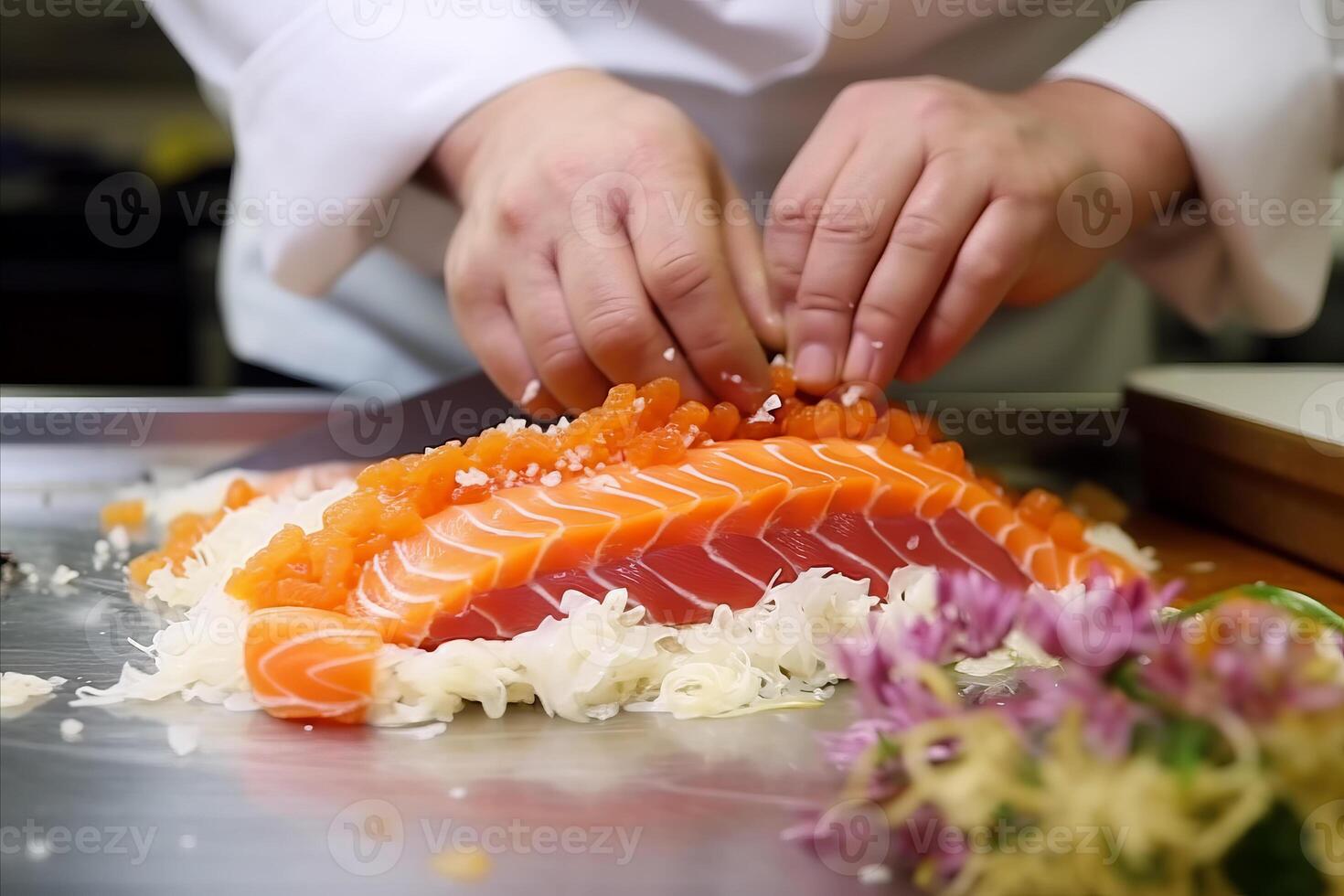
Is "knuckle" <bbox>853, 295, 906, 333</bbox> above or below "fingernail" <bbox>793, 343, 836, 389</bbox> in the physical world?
above

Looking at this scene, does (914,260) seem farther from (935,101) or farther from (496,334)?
(496,334)

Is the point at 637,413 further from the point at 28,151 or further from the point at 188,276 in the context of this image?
the point at 28,151

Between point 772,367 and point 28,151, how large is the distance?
4375mm

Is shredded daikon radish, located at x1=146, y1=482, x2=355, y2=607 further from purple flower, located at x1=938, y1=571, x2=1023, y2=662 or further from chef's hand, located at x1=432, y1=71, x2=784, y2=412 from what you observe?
purple flower, located at x1=938, y1=571, x2=1023, y2=662

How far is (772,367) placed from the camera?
1467 millimetres

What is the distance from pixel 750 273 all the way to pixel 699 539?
A: 377 mm

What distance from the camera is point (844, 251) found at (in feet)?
4.56

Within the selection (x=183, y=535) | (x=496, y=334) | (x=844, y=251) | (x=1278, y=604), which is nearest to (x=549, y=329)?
(x=496, y=334)

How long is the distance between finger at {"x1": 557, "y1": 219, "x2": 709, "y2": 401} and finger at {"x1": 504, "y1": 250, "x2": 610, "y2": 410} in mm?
21

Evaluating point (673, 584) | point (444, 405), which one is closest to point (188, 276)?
point (444, 405)

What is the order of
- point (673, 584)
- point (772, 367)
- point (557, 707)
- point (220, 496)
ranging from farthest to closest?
point (220, 496)
point (772, 367)
point (673, 584)
point (557, 707)

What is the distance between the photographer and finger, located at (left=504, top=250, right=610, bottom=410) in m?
1.44

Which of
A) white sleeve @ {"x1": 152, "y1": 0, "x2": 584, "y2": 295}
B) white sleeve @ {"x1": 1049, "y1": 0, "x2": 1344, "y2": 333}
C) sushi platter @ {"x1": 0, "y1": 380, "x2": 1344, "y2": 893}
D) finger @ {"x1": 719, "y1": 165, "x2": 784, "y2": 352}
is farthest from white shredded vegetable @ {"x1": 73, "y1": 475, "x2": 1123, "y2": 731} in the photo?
white sleeve @ {"x1": 1049, "y1": 0, "x2": 1344, "y2": 333}

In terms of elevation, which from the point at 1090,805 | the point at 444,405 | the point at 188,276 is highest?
the point at 1090,805
